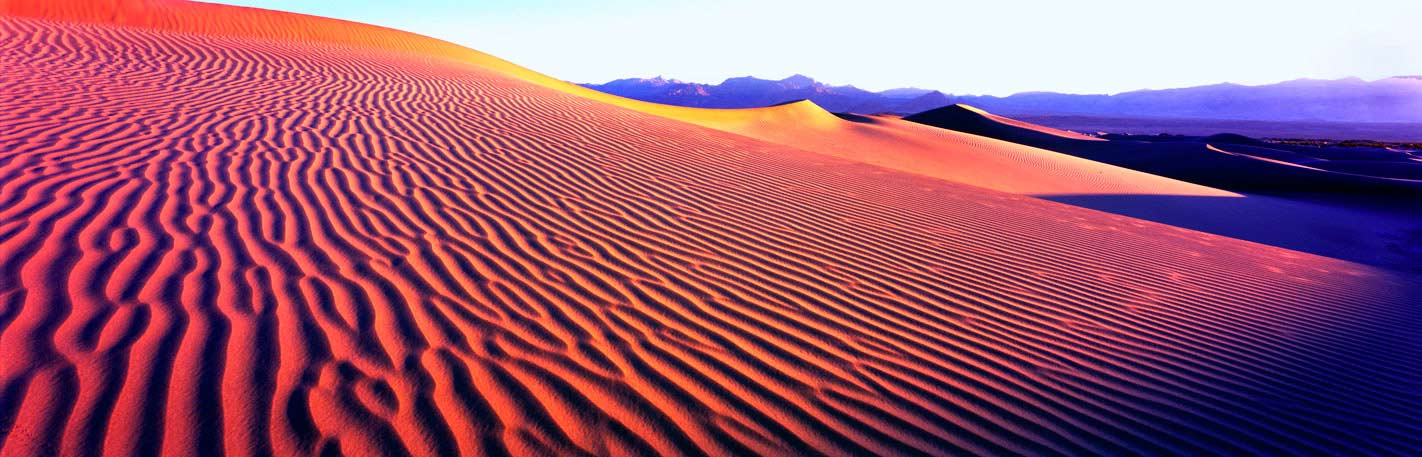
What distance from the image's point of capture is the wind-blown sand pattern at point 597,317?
2.17 meters

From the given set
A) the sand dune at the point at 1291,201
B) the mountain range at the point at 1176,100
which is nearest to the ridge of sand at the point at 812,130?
the sand dune at the point at 1291,201

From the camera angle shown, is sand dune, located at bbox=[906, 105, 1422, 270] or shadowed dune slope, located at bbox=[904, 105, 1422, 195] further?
shadowed dune slope, located at bbox=[904, 105, 1422, 195]

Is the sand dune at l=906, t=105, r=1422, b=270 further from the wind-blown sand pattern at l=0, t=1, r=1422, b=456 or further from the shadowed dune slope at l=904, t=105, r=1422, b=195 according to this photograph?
the wind-blown sand pattern at l=0, t=1, r=1422, b=456

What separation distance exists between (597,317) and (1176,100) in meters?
226

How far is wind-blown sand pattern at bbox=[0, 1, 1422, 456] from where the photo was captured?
217cm

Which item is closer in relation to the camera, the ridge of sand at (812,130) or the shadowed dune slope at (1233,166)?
the ridge of sand at (812,130)

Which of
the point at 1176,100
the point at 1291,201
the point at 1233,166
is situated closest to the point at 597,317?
the point at 1291,201

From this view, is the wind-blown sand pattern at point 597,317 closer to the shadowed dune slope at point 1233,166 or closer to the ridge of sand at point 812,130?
the ridge of sand at point 812,130

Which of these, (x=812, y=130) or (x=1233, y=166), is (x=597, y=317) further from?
(x=1233, y=166)

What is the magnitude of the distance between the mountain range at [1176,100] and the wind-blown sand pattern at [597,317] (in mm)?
114656

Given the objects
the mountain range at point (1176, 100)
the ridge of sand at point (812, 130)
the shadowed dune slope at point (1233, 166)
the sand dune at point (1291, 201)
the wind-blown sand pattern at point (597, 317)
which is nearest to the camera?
the wind-blown sand pattern at point (597, 317)

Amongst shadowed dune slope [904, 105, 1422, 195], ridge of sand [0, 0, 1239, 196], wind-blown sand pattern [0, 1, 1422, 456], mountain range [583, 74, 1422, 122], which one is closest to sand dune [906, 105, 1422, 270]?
shadowed dune slope [904, 105, 1422, 195]

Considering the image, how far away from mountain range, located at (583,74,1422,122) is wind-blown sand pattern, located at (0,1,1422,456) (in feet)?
376

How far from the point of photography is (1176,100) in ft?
594
